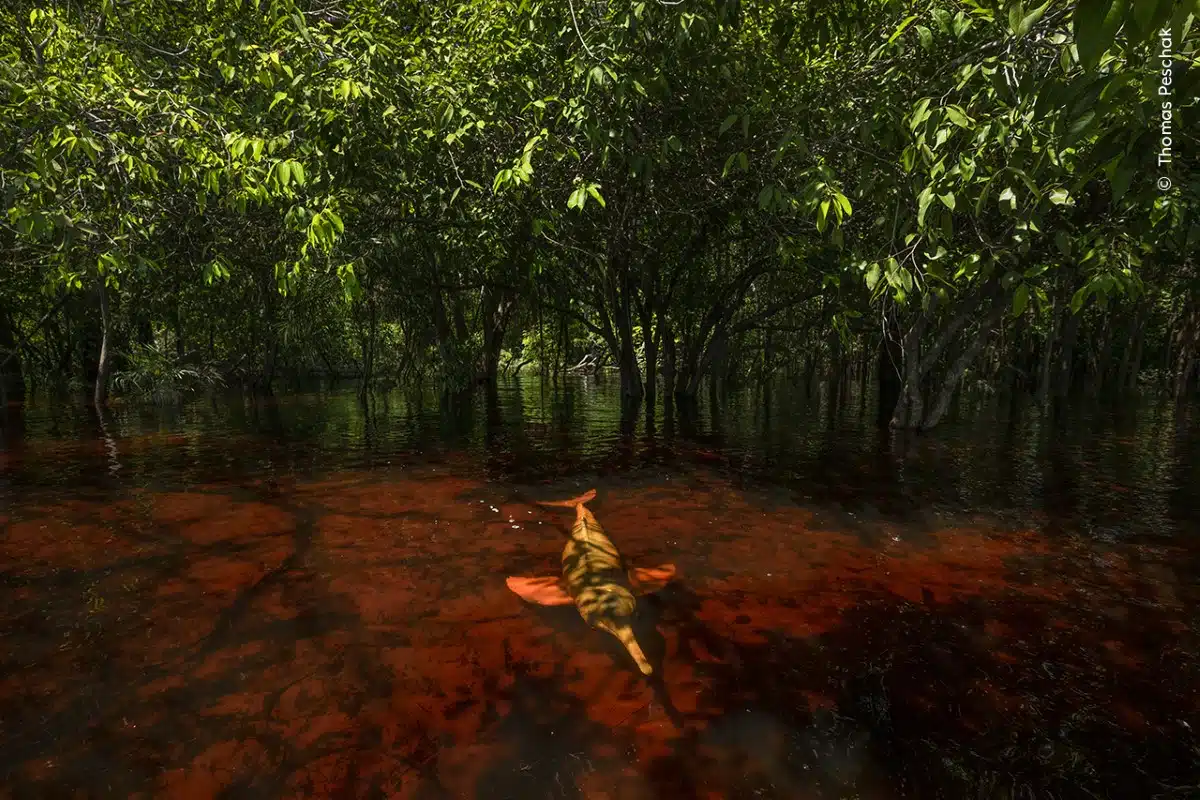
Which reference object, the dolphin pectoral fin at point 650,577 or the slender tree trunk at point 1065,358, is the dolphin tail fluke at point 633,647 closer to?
the dolphin pectoral fin at point 650,577

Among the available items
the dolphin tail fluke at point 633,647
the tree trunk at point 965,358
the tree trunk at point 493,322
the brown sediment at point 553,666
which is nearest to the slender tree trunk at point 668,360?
the tree trunk at point 493,322

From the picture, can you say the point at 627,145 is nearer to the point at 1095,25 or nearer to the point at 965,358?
the point at 965,358

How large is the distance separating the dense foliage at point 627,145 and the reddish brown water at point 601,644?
7.79ft

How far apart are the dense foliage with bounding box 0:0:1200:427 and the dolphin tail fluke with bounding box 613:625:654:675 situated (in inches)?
118

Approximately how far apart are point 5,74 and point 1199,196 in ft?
41.4

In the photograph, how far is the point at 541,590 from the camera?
15.7ft

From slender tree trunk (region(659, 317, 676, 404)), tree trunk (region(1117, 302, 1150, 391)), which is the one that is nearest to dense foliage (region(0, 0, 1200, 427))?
slender tree trunk (region(659, 317, 676, 404))

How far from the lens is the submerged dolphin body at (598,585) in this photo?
4.14m

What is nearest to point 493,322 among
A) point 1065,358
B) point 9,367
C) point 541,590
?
point 9,367

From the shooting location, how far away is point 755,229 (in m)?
13.5

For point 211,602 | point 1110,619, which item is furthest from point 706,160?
point 211,602

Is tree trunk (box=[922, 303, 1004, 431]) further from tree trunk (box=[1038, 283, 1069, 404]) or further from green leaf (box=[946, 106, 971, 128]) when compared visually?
tree trunk (box=[1038, 283, 1069, 404])

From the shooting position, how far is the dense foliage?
4855 mm

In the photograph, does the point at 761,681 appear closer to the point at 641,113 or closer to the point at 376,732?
the point at 376,732
